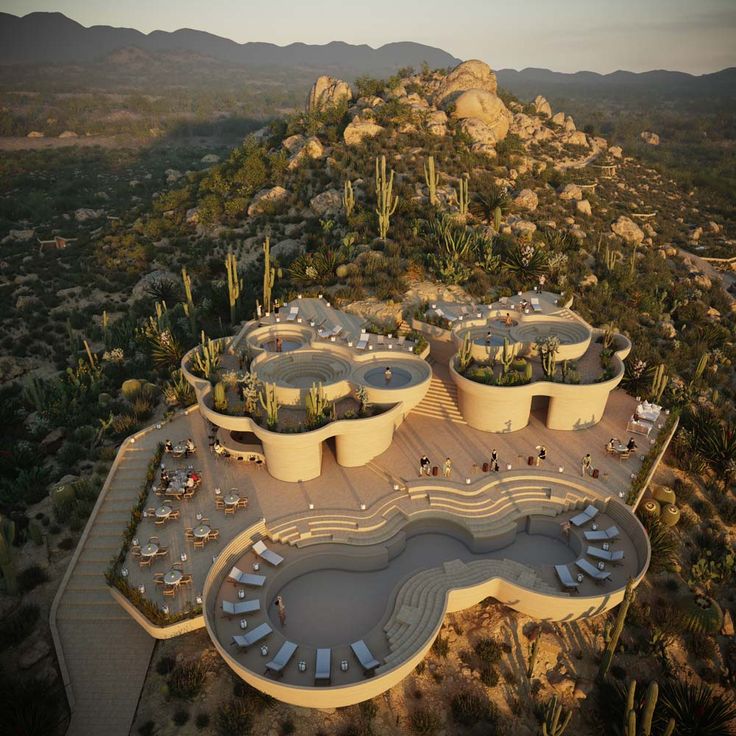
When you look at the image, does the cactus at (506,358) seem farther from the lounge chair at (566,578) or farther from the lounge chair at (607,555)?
the lounge chair at (566,578)

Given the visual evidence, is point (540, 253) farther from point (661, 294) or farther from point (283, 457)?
point (283, 457)

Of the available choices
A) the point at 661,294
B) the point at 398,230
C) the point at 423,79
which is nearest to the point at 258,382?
the point at 398,230

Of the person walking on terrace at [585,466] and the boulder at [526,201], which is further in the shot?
the boulder at [526,201]

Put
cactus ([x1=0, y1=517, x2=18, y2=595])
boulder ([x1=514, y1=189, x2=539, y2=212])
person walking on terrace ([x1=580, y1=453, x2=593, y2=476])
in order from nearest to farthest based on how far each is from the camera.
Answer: cactus ([x1=0, y1=517, x2=18, y2=595]) → person walking on terrace ([x1=580, y1=453, x2=593, y2=476]) → boulder ([x1=514, y1=189, x2=539, y2=212])

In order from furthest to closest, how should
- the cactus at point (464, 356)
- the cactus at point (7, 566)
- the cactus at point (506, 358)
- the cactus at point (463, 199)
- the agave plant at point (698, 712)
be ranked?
the cactus at point (463, 199) < the cactus at point (464, 356) < the cactus at point (506, 358) < the cactus at point (7, 566) < the agave plant at point (698, 712)

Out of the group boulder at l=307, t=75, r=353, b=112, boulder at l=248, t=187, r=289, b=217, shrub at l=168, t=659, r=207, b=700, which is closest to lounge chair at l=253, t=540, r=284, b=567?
shrub at l=168, t=659, r=207, b=700

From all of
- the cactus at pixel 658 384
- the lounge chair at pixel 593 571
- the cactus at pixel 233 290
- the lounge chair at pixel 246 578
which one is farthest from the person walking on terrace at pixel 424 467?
the cactus at pixel 233 290

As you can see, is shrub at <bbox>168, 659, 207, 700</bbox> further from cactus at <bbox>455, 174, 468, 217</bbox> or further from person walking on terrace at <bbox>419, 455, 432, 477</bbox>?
cactus at <bbox>455, 174, 468, 217</bbox>
